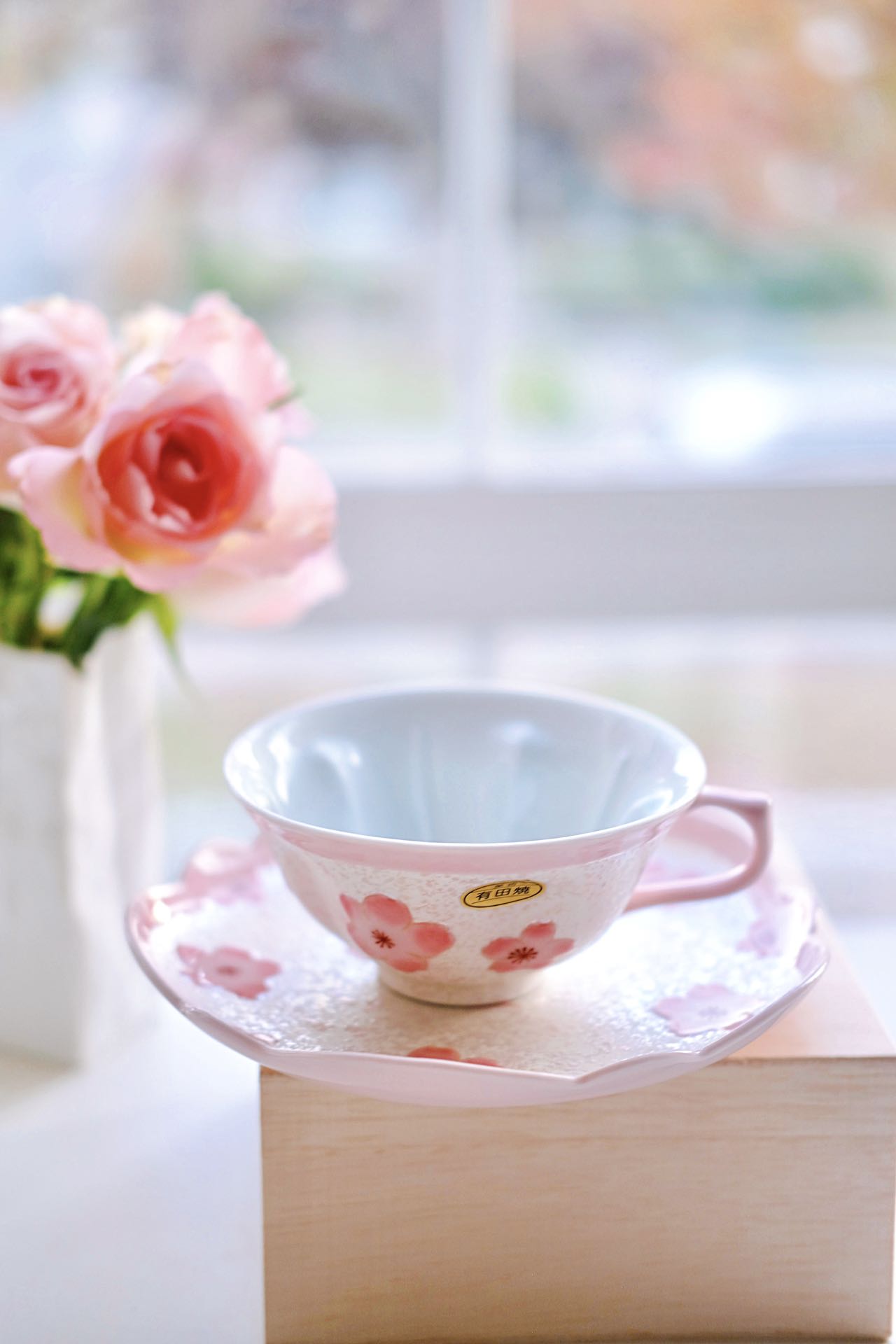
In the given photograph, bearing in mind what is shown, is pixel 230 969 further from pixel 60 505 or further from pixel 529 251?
pixel 529 251

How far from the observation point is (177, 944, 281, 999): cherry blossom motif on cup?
47 cm

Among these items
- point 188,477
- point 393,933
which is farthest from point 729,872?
point 188,477

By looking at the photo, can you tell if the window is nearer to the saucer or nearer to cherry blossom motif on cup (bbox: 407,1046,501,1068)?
the saucer

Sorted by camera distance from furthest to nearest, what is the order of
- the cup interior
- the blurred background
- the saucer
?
the blurred background, the cup interior, the saucer

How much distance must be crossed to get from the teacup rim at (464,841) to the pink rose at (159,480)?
0.07 metres

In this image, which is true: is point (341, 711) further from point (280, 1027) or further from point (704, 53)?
point (704, 53)

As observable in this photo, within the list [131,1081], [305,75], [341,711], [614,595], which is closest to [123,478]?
[341,711]

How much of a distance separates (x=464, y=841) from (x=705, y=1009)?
12 centimetres

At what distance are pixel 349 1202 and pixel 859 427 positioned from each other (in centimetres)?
94

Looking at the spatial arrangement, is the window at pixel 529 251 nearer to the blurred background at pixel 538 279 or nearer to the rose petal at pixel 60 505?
the blurred background at pixel 538 279

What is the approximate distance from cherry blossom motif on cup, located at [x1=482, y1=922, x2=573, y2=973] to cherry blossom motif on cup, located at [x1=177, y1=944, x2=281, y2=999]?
3.6 inches

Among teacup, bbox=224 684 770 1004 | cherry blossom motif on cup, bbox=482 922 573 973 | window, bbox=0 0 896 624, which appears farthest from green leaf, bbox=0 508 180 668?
window, bbox=0 0 896 624

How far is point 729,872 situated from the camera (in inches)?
19.3

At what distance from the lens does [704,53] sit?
1117mm
